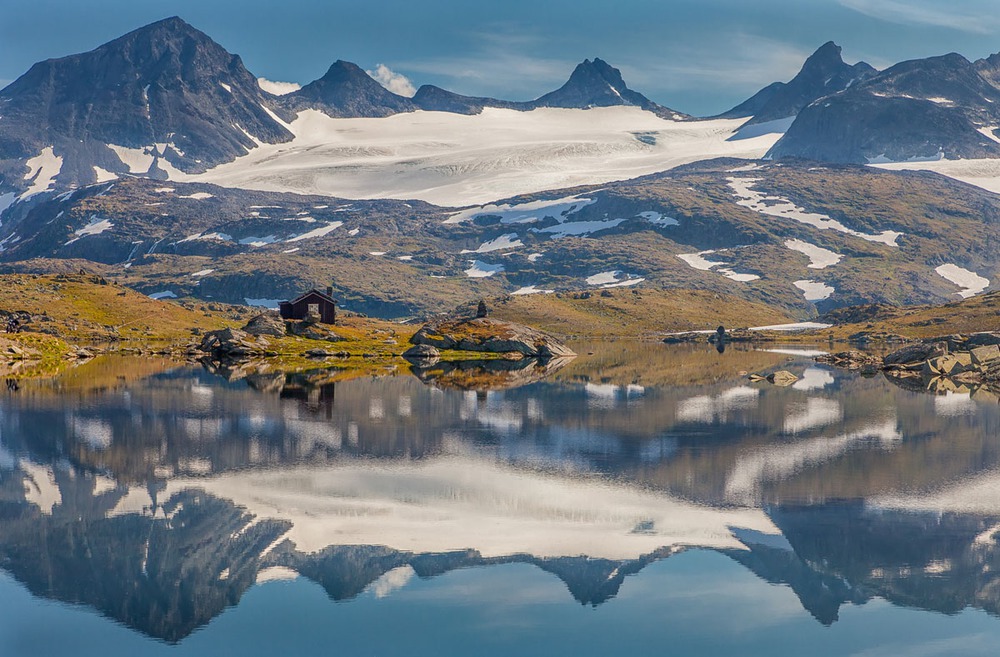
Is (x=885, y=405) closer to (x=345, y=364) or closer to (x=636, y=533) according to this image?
(x=636, y=533)

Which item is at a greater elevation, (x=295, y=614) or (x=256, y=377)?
(x=295, y=614)

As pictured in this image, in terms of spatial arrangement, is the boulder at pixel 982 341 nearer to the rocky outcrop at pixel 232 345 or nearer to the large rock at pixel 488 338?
the large rock at pixel 488 338

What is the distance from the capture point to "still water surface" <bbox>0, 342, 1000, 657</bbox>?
37.9m

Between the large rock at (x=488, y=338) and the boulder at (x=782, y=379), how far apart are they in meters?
53.7

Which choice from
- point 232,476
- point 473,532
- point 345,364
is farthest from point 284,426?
point 345,364

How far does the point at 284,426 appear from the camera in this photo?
276ft

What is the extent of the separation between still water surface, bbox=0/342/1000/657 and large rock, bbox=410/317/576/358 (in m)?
83.1

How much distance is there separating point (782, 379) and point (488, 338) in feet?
203

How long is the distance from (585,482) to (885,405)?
169ft

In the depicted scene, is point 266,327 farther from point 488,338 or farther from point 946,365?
point 946,365

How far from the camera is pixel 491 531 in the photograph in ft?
167

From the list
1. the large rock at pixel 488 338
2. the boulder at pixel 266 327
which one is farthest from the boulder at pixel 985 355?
the boulder at pixel 266 327

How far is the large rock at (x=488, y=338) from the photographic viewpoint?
179m

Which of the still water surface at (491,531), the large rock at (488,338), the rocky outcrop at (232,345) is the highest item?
the still water surface at (491,531)
